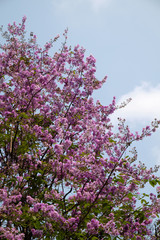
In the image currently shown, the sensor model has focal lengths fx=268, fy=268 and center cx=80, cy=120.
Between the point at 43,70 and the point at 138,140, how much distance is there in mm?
5568

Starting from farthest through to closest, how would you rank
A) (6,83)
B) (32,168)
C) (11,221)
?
(6,83) < (32,168) < (11,221)

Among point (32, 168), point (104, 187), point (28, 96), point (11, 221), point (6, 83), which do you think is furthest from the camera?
point (6, 83)

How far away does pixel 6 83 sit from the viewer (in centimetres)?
1084

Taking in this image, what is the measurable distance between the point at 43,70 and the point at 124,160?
5695 millimetres

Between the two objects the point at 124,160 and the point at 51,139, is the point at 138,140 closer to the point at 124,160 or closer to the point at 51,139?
the point at 124,160

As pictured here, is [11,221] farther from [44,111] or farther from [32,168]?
[44,111]

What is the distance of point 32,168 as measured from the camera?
872 cm

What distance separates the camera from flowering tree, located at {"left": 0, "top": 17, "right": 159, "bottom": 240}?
23.3ft

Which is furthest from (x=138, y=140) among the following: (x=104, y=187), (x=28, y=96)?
(x=28, y=96)

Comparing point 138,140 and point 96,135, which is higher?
point 96,135

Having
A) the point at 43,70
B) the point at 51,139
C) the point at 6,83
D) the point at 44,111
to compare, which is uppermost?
the point at 43,70

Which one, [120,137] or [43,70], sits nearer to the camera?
[120,137]

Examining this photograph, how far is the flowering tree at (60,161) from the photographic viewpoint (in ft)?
23.3

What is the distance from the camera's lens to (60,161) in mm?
9062
